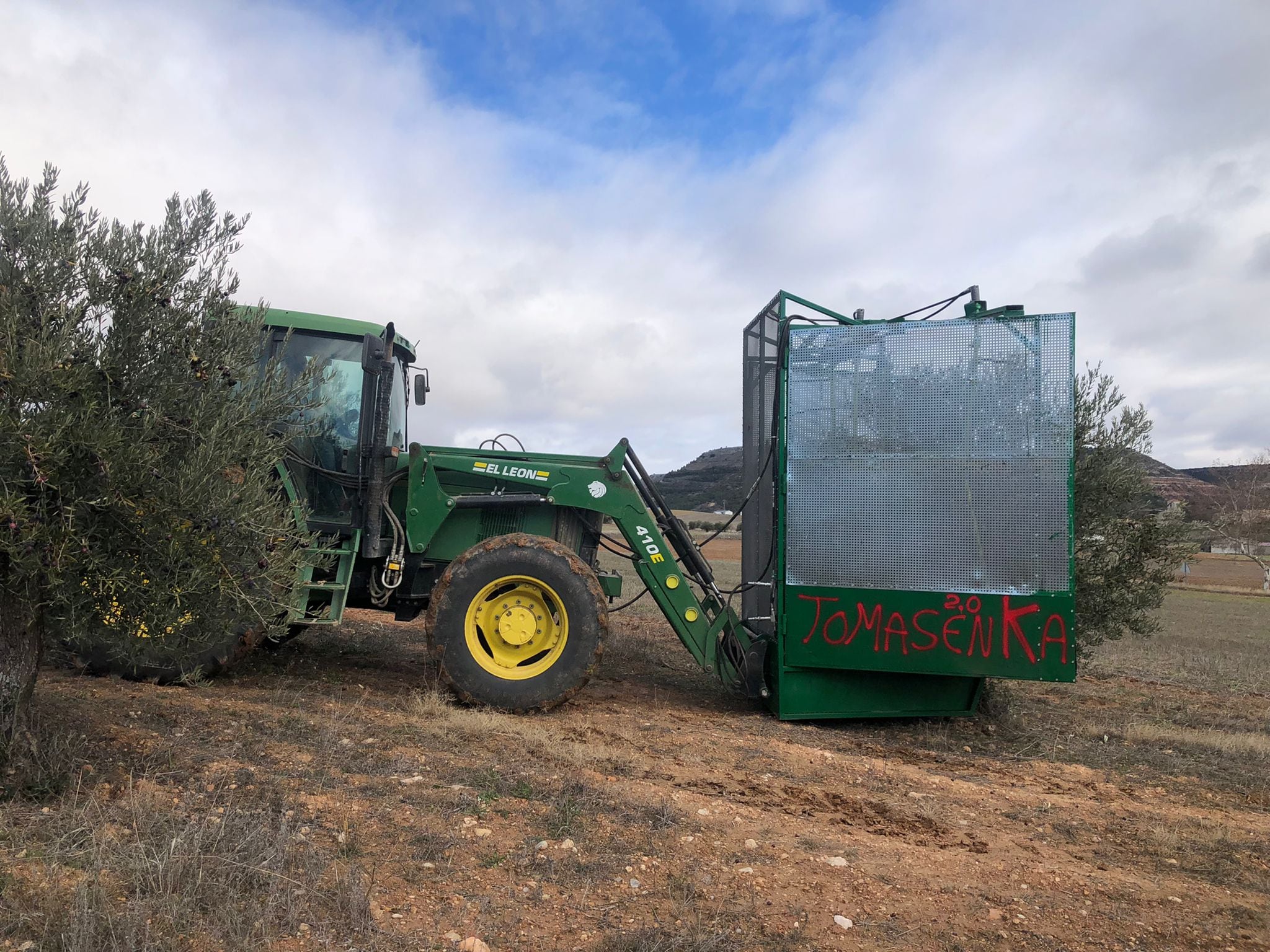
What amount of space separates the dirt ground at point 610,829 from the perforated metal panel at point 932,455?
130 centimetres

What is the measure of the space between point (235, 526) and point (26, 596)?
2.92 feet

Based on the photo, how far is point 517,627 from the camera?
6.48 metres

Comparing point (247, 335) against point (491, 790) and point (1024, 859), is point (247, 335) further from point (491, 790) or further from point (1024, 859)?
point (1024, 859)

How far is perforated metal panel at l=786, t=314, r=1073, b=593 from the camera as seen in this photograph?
604cm

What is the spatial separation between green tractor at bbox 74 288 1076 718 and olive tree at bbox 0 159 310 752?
1570mm

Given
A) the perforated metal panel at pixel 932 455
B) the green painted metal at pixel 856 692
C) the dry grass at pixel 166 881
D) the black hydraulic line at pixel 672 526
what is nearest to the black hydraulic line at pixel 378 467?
the black hydraulic line at pixel 672 526

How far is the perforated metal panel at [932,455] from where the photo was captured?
6043mm

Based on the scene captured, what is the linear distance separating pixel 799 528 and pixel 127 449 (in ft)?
14.5

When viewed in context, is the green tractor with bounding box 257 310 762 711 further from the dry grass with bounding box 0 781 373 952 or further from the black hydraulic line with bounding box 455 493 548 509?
the dry grass with bounding box 0 781 373 952

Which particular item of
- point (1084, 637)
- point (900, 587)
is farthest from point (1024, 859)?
point (1084, 637)

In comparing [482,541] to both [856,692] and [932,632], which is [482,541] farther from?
[932,632]

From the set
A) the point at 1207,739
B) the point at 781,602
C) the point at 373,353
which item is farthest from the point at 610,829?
the point at 1207,739

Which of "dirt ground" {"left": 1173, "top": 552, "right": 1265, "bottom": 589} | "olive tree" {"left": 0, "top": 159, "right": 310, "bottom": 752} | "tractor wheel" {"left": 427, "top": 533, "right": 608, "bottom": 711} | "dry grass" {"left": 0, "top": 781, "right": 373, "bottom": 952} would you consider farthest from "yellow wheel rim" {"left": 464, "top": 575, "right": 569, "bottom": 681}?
"dirt ground" {"left": 1173, "top": 552, "right": 1265, "bottom": 589}

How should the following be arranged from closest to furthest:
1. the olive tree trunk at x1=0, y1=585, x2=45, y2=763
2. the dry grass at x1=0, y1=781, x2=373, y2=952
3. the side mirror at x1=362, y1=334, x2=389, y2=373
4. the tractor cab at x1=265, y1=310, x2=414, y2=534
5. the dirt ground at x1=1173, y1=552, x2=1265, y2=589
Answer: the dry grass at x1=0, y1=781, x2=373, y2=952
the olive tree trunk at x1=0, y1=585, x2=45, y2=763
the side mirror at x1=362, y1=334, x2=389, y2=373
the tractor cab at x1=265, y1=310, x2=414, y2=534
the dirt ground at x1=1173, y1=552, x2=1265, y2=589
